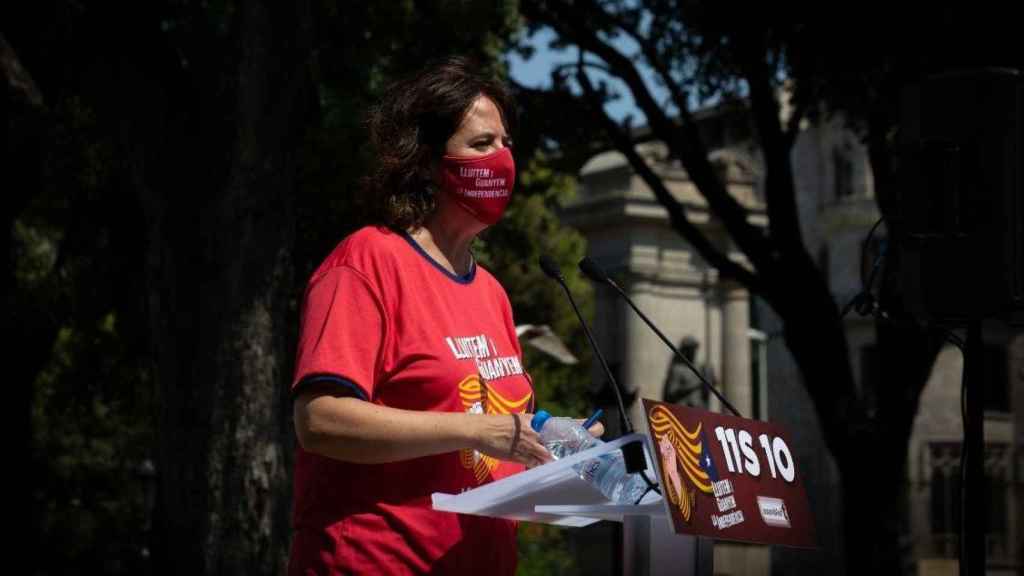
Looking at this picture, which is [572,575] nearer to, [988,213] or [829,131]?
[988,213]

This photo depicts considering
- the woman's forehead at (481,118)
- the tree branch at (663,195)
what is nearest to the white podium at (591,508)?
the woman's forehead at (481,118)

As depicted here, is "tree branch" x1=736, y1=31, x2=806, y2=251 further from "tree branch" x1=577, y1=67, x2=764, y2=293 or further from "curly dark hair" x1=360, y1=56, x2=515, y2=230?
"curly dark hair" x1=360, y1=56, x2=515, y2=230

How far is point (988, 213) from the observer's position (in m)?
5.64

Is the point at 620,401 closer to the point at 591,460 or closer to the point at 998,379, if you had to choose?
the point at 591,460

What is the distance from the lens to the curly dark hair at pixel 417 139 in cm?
348

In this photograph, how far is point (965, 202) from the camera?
223 inches

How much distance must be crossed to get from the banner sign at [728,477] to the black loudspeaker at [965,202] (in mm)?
2249

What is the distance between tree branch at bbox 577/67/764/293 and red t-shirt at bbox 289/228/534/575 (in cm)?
1147

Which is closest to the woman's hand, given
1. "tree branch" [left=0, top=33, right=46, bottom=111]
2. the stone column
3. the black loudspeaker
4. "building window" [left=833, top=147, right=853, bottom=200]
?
the black loudspeaker

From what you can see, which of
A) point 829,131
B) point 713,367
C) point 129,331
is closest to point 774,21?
point 129,331

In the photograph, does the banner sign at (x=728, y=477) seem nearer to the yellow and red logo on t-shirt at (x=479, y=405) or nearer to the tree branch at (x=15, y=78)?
the yellow and red logo on t-shirt at (x=479, y=405)

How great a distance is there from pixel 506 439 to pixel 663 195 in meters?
12.2

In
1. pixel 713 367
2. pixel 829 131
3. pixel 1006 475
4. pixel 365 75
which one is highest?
pixel 829 131

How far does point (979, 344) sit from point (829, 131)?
4176 centimetres
